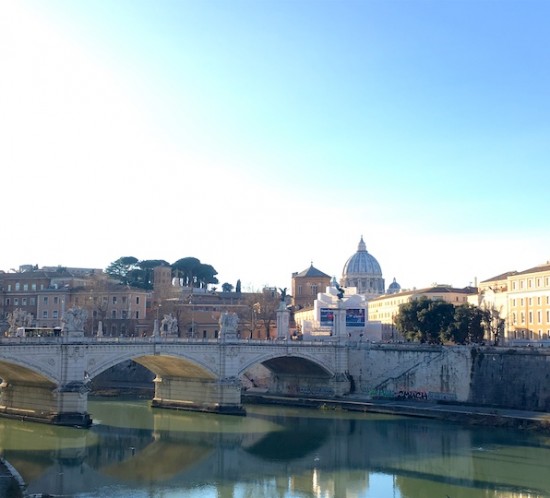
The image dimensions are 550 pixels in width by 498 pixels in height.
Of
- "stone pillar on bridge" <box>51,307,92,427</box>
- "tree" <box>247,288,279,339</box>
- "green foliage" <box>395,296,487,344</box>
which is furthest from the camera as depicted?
"tree" <box>247,288,279,339</box>

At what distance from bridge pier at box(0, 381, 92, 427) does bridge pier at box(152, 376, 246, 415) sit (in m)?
9.10

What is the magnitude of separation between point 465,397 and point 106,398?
24.9 meters

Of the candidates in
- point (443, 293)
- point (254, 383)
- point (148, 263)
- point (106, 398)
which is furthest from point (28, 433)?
point (148, 263)

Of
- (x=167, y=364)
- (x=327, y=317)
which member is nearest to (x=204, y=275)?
(x=327, y=317)

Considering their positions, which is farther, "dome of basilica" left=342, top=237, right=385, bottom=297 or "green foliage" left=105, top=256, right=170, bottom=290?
"dome of basilica" left=342, top=237, right=385, bottom=297

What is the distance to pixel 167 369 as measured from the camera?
164ft

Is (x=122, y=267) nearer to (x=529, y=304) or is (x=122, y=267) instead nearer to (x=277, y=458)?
(x=529, y=304)

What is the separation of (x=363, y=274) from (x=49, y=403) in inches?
3792

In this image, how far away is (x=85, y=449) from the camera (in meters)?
34.9

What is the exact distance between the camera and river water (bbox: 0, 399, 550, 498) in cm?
2817

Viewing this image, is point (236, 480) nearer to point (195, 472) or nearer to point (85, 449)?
point (195, 472)

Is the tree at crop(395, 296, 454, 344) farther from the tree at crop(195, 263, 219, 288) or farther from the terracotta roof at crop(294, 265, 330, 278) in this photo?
the tree at crop(195, 263, 219, 288)

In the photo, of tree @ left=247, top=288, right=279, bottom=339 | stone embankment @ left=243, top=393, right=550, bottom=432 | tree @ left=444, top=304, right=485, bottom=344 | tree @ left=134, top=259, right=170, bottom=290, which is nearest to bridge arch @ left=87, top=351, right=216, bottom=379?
stone embankment @ left=243, top=393, right=550, bottom=432

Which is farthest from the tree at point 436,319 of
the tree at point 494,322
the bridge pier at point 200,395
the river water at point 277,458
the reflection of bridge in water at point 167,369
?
the bridge pier at point 200,395
